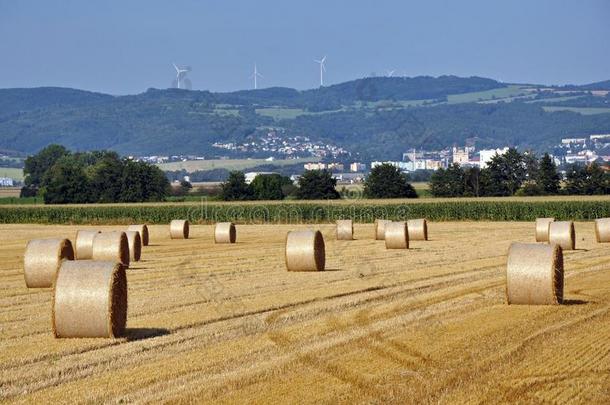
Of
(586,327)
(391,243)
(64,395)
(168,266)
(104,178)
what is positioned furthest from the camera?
(104,178)

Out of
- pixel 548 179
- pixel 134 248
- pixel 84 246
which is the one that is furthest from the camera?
pixel 548 179

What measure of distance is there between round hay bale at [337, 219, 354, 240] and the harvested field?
19.8m

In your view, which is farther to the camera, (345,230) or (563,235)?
(345,230)

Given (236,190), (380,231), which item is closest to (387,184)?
(236,190)

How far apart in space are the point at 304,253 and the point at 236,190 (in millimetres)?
64866

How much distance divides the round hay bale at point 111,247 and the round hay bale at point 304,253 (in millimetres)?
4835

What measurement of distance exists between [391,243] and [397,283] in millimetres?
14973

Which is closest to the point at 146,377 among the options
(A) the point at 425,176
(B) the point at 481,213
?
(B) the point at 481,213

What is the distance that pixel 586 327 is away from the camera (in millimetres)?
17797

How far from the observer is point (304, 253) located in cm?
2953

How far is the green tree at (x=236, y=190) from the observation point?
93.9 m

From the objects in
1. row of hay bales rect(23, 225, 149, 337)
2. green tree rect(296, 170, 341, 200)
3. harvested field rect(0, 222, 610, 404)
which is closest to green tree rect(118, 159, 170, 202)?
green tree rect(296, 170, 341, 200)

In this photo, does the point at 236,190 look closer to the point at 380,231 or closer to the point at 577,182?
the point at 577,182

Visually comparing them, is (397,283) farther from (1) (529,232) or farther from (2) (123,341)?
(1) (529,232)
